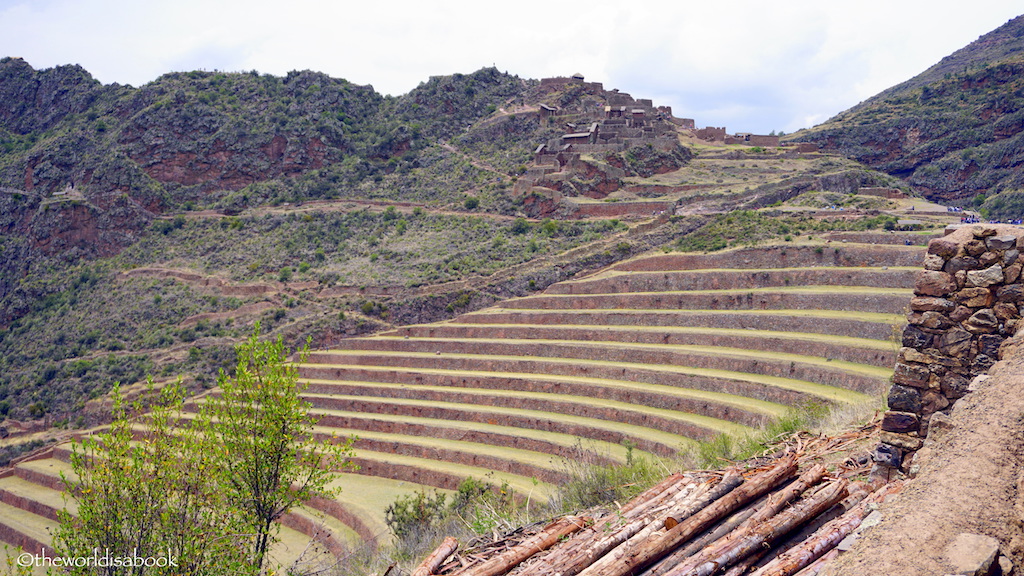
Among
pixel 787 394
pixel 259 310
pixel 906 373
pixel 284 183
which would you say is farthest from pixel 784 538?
pixel 284 183

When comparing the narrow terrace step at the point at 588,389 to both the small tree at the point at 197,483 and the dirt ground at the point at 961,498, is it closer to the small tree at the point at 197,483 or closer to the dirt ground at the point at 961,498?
the dirt ground at the point at 961,498

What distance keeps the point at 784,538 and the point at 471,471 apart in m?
15.8

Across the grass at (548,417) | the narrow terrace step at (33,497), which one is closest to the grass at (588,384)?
the grass at (548,417)

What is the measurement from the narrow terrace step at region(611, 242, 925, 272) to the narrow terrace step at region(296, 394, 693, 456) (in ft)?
29.1

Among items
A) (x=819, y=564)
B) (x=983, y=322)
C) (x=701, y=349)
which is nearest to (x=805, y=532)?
(x=819, y=564)

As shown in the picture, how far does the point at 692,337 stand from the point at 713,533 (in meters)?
16.3

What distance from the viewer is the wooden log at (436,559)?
7602 millimetres

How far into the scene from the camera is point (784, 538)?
643 centimetres

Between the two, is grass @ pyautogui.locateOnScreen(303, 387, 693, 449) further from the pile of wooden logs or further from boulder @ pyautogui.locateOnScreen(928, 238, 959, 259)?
boulder @ pyautogui.locateOnScreen(928, 238, 959, 259)

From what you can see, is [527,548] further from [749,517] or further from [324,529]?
[324,529]

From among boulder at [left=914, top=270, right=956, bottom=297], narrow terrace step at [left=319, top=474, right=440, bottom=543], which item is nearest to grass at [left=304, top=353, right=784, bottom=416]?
narrow terrace step at [left=319, top=474, right=440, bottom=543]

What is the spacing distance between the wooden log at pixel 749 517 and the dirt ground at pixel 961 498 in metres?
1.33

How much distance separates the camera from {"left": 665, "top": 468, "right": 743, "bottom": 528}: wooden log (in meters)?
6.89

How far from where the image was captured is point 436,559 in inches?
305
